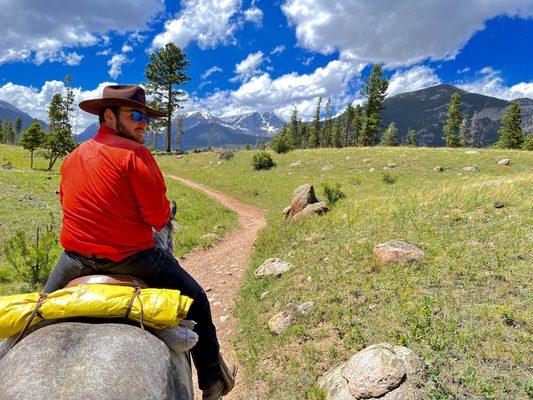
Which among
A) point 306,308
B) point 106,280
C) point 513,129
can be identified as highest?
point 513,129

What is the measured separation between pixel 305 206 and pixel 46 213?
13148 millimetres

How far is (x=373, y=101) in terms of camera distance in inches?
2291

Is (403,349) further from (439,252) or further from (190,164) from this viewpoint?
(190,164)

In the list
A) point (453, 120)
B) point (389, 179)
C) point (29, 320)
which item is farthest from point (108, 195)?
point (453, 120)

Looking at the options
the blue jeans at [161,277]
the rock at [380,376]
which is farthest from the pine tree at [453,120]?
the blue jeans at [161,277]

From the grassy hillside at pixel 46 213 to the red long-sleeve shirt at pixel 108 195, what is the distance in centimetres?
817

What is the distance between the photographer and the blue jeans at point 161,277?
359 centimetres

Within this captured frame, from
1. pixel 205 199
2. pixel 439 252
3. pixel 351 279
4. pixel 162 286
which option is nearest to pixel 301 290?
pixel 351 279

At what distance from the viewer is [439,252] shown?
26.7 ft

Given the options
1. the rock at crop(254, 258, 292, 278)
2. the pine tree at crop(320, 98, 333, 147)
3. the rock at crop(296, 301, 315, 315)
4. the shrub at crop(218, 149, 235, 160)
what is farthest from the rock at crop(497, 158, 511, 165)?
the pine tree at crop(320, 98, 333, 147)

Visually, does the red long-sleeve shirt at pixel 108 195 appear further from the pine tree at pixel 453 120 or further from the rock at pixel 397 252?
the pine tree at pixel 453 120

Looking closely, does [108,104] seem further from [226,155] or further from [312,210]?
[226,155]

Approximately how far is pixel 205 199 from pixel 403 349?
20.1 m

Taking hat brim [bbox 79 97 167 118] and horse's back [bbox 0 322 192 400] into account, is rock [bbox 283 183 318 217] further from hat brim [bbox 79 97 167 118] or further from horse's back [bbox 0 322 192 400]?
horse's back [bbox 0 322 192 400]
